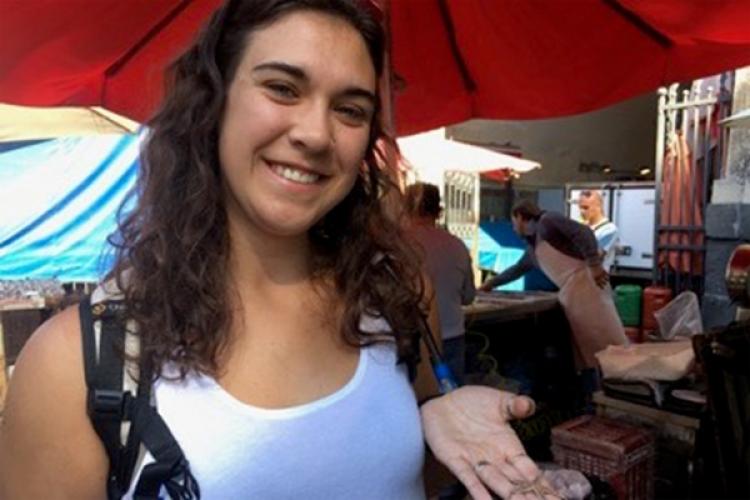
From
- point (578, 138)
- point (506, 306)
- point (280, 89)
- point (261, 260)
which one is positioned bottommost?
point (506, 306)

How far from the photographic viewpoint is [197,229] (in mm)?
1238

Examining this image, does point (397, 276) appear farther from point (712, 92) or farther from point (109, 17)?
point (712, 92)

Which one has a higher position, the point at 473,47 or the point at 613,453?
the point at 473,47

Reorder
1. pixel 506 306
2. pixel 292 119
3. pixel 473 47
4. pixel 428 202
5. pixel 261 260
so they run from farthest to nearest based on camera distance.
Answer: pixel 506 306, pixel 428 202, pixel 473 47, pixel 261 260, pixel 292 119

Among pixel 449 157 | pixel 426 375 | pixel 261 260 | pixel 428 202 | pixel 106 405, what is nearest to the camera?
pixel 106 405

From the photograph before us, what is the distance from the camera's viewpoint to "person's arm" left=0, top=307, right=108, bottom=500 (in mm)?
994

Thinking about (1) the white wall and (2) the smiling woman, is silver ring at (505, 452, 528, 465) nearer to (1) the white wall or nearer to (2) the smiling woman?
(2) the smiling woman

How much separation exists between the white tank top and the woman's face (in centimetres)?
35

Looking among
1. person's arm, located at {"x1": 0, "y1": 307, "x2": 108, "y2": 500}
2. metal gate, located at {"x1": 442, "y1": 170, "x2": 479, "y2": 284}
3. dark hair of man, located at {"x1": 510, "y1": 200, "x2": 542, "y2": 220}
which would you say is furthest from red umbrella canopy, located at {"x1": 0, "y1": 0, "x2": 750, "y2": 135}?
metal gate, located at {"x1": 442, "y1": 170, "x2": 479, "y2": 284}

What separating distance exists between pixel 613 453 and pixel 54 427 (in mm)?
2490

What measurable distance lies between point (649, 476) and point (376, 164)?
2.30 meters

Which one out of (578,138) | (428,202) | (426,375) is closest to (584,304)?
(428,202)

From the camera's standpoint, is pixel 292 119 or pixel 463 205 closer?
pixel 292 119

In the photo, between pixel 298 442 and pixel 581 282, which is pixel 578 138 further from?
pixel 298 442
